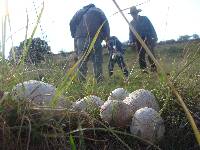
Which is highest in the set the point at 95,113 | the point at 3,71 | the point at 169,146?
the point at 3,71

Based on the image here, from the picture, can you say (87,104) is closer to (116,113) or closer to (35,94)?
(116,113)

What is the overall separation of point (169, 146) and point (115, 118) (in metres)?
0.34

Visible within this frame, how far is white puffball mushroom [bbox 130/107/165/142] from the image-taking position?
2.70 meters

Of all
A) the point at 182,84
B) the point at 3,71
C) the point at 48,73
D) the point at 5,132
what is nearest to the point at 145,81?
the point at 182,84

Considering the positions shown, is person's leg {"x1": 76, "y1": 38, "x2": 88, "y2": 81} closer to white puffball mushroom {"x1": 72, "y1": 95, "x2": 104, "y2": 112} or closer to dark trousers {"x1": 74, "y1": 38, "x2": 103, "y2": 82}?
dark trousers {"x1": 74, "y1": 38, "x2": 103, "y2": 82}

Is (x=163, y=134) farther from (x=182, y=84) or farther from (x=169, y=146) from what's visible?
(x=182, y=84)

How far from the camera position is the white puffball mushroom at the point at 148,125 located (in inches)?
106

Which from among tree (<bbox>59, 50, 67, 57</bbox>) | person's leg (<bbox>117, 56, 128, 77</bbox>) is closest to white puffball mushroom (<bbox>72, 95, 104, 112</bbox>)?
person's leg (<bbox>117, 56, 128, 77</bbox>)

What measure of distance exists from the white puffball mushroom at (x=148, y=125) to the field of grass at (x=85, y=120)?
0.05 meters

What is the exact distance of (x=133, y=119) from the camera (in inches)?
109

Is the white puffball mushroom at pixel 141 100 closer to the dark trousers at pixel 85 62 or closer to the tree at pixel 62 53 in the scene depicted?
the dark trousers at pixel 85 62

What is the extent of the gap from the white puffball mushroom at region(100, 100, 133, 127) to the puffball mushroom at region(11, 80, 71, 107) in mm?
215

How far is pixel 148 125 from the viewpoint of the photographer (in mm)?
2725

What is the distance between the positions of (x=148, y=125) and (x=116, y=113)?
0.19 meters
